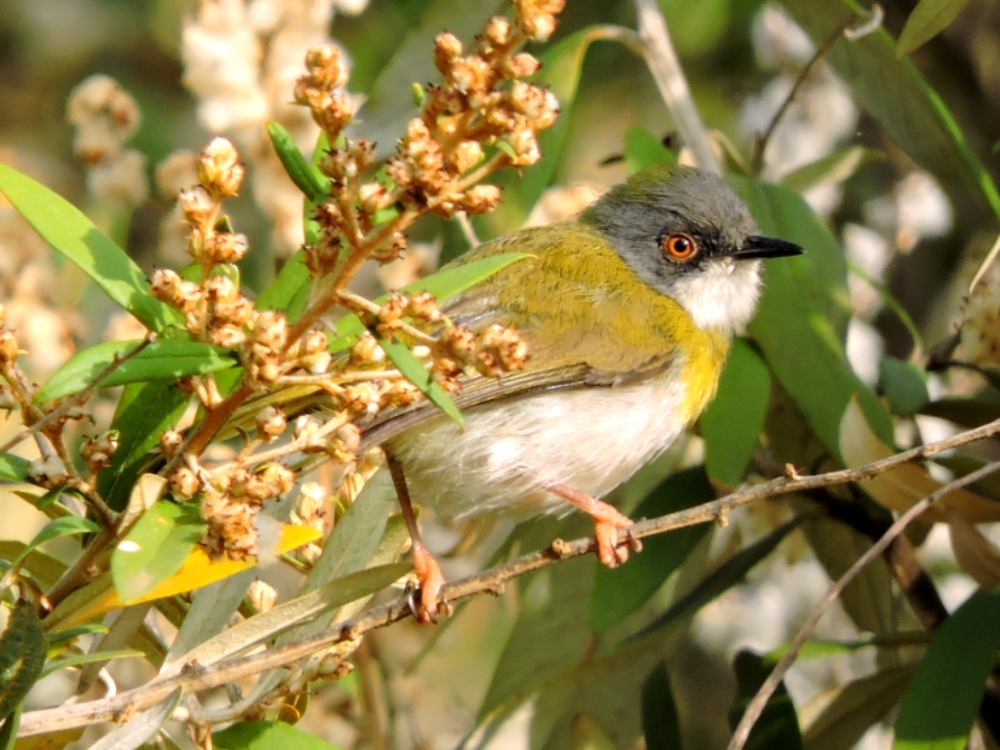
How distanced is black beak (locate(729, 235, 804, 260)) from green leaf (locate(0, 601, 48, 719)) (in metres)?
2.02

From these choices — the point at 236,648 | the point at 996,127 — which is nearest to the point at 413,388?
the point at 236,648

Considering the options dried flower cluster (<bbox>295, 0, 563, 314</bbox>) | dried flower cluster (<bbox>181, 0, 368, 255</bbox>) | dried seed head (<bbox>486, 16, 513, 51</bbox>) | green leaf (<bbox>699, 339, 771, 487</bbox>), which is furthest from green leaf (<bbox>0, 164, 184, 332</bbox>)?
green leaf (<bbox>699, 339, 771, 487</bbox>)

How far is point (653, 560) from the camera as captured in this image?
3010 mm

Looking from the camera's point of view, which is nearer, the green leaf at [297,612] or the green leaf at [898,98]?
the green leaf at [297,612]

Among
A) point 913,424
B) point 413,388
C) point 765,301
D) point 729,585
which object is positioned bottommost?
point 729,585

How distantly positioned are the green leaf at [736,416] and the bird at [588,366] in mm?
90

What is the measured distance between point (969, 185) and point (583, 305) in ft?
3.30

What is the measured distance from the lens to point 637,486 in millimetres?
3490

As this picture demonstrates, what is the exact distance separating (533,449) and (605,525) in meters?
0.24

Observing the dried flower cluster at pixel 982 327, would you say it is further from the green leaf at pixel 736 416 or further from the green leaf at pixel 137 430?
the green leaf at pixel 137 430

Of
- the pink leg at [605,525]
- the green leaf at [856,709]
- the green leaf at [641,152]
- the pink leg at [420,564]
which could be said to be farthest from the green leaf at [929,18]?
the green leaf at [856,709]

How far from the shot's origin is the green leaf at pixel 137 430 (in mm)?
1874

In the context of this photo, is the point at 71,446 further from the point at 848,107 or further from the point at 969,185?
the point at 848,107

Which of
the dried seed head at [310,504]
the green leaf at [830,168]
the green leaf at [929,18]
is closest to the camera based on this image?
the dried seed head at [310,504]
